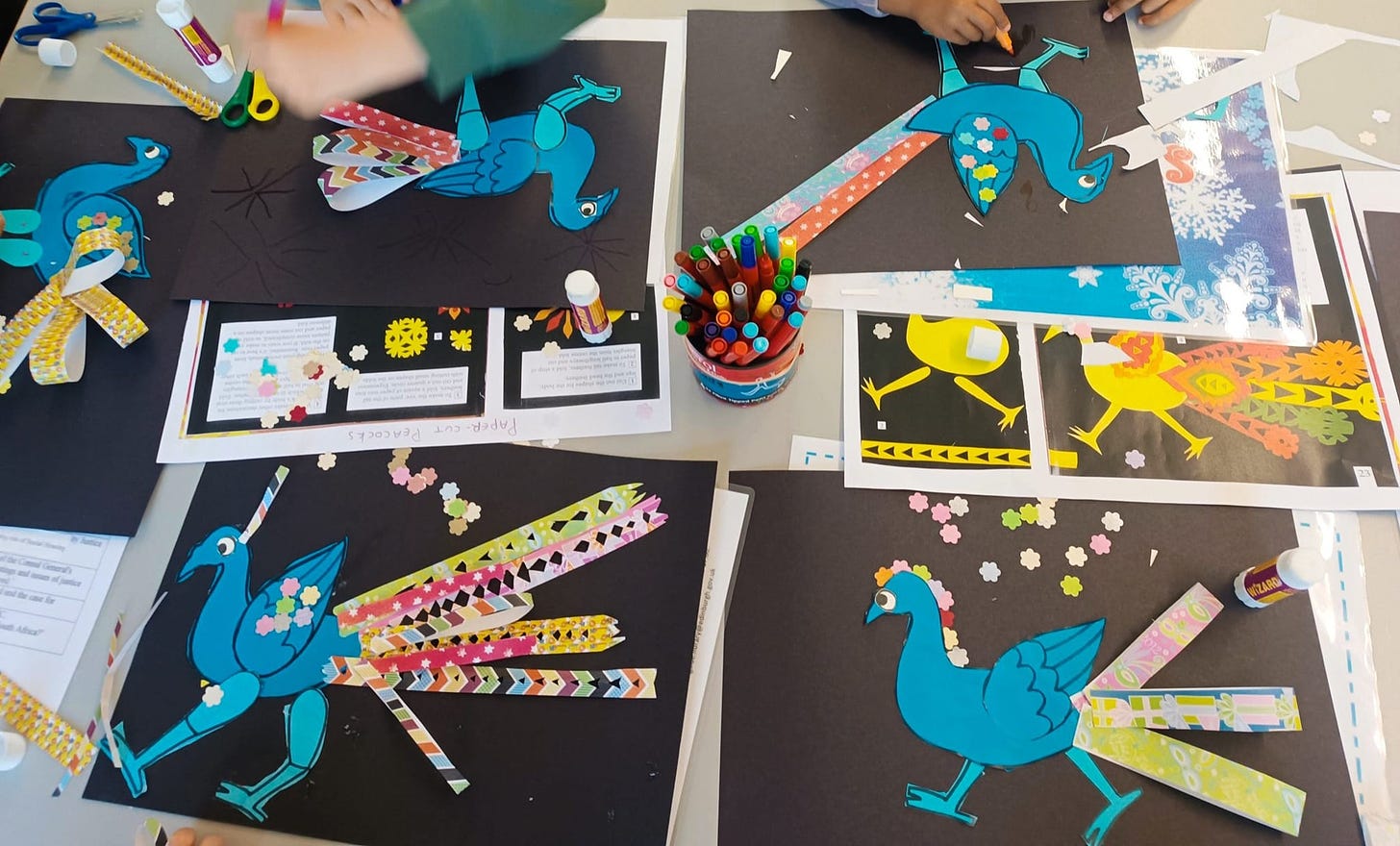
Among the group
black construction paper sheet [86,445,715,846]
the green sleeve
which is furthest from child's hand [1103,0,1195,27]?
black construction paper sheet [86,445,715,846]

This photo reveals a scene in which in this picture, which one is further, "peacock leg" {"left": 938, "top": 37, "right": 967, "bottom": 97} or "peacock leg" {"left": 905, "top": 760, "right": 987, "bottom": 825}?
"peacock leg" {"left": 938, "top": 37, "right": 967, "bottom": 97}

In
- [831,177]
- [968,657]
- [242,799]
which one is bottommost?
[242,799]

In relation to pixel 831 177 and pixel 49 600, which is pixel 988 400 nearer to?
pixel 831 177

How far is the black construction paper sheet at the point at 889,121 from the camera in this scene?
2.42 ft

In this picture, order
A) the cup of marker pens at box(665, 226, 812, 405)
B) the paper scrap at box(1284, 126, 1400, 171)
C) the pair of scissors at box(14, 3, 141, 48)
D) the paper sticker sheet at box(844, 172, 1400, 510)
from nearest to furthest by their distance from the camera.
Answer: the cup of marker pens at box(665, 226, 812, 405) < the paper sticker sheet at box(844, 172, 1400, 510) < the paper scrap at box(1284, 126, 1400, 171) < the pair of scissors at box(14, 3, 141, 48)

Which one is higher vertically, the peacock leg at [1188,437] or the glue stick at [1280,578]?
the peacock leg at [1188,437]

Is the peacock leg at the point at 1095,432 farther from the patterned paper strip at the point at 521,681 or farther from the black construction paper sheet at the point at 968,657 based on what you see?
the patterned paper strip at the point at 521,681

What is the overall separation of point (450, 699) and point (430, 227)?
45 centimetres

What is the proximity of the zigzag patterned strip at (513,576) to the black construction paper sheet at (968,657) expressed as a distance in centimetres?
10

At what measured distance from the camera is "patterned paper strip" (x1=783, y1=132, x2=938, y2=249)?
0.74 meters

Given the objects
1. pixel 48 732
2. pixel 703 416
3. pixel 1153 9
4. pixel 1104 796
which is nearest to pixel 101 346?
pixel 48 732

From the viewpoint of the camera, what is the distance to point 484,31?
0.80m

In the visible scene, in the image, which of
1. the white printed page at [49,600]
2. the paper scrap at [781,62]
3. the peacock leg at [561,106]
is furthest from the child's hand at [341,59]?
the white printed page at [49,600]

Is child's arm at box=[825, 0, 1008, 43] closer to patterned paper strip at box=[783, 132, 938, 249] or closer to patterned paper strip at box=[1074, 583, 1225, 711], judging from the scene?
patterned paper strip at box=[783, 132, 938, 249]
